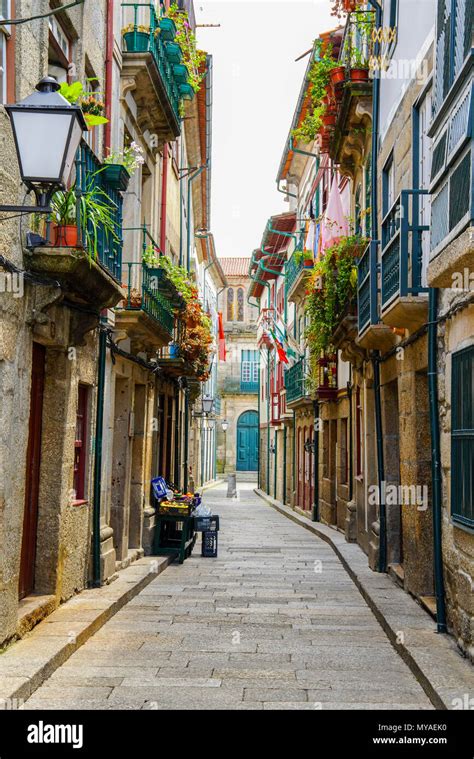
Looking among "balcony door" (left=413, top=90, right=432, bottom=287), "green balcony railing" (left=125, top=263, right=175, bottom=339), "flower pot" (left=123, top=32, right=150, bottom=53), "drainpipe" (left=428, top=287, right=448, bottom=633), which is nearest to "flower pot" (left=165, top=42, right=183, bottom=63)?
"flower pot" (left=123, top=32, right=150, bottom=53)

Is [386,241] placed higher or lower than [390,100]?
lower

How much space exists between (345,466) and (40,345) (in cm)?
1045

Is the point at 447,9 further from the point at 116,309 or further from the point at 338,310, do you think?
the point at 338,310

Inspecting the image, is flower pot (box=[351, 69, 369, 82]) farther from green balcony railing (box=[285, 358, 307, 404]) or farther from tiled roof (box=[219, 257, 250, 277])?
tiled roof (box=[219, 257, 250, 277])

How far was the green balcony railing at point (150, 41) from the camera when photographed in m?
11.5

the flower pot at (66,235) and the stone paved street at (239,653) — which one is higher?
the flower pot at (66,235)

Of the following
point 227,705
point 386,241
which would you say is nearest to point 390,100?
point 386,241

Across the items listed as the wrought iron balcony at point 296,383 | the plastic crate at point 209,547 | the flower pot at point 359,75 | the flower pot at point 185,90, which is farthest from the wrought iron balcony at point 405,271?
the wrought iron balcony at point 296,383

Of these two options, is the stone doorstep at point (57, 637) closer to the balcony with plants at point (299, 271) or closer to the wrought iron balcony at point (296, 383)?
the balcony with plants at point (299, 271)

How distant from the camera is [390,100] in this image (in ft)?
35.9

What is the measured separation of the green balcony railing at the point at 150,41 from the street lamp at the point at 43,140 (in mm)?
6456

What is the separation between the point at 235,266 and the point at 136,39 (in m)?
52.3
